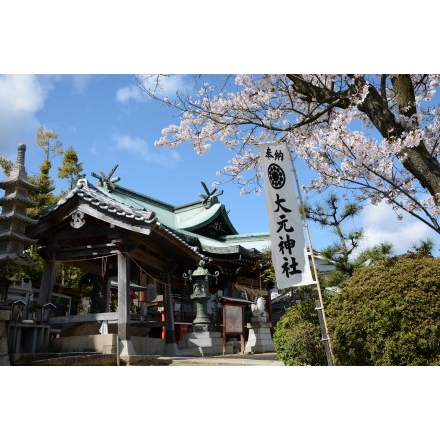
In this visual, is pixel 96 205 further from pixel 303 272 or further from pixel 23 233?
pixel 303 272

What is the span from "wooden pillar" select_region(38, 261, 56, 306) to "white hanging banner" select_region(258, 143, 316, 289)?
5.25 meters

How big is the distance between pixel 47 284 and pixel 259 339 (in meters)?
6.56

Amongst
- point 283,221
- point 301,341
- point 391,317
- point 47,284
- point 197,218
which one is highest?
point 197,218

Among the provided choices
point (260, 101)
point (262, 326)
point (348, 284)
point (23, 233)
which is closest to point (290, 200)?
point (348, 284)

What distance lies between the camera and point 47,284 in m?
8.84

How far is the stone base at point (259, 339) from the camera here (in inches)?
492

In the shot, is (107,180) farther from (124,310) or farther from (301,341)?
(301,341)

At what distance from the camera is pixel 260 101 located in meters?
7.57

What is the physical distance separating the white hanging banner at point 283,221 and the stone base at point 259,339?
7325 millimetres

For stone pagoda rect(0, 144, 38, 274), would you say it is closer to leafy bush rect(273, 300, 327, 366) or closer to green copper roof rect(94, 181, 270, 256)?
Answer: leafy bush rect(273, 300, 327, 366)

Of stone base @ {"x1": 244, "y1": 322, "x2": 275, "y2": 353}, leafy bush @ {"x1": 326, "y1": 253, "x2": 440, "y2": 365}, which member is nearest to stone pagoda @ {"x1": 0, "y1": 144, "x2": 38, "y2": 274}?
leafy bush @ {"x1": 326, "y1": 253, "x2": 440, "y2": 365}

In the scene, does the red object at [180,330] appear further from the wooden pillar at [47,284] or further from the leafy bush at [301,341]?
the leafy bush at [301,341]

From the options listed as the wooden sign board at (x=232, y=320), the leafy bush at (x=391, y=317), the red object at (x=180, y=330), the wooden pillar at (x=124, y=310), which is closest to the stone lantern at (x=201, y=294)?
the wooden sign board at (x=232, y=320)

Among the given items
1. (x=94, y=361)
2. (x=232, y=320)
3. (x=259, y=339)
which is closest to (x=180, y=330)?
(x=259, y=339)
